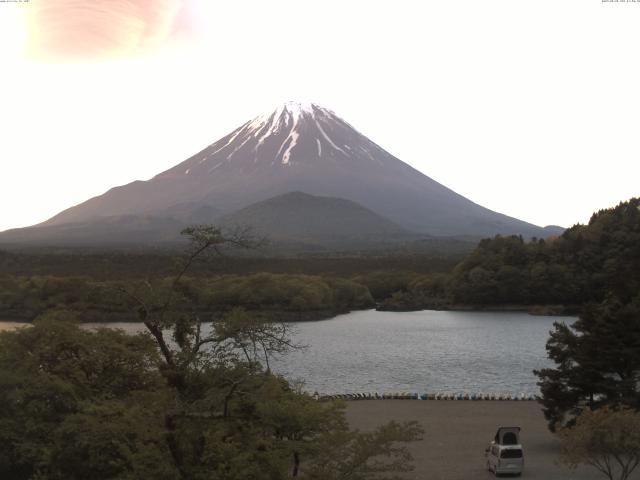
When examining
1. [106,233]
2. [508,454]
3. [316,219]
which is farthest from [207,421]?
[316,219]

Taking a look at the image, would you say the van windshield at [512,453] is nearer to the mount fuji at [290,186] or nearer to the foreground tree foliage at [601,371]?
the foreground tree foliage at [601,371]

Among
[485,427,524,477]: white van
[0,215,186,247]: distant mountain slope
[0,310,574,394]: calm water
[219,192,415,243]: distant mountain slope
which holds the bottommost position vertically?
[0,310,574,394]: calm water

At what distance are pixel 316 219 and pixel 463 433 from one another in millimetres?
138075

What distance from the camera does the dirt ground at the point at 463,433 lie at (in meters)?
13.9

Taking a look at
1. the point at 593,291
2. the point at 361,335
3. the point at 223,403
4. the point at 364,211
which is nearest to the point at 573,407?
the point at 223,403

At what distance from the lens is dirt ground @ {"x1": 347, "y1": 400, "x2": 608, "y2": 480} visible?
13.9 meters

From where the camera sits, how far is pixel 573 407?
629 inches

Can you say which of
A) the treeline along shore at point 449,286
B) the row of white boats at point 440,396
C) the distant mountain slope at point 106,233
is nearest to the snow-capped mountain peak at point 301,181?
the distant mountain slope at point 106,233

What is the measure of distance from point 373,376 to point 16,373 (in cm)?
1685

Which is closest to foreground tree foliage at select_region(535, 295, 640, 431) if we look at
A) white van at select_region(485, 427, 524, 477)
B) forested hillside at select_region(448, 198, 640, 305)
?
white van at select_region(485, 427, 524, 477)

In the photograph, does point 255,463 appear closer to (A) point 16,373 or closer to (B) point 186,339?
(B) point 186,339

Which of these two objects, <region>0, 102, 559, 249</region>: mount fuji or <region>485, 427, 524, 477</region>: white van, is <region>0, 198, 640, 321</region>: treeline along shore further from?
<region>0, 102, 559, 249</region>: mount fuji

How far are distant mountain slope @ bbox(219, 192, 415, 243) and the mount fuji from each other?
1.08 metres

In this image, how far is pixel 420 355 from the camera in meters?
34.0
